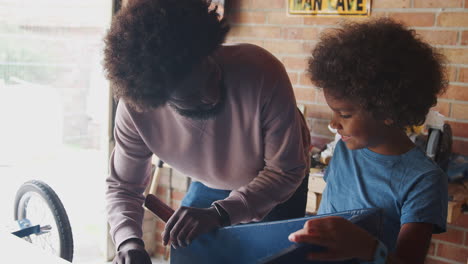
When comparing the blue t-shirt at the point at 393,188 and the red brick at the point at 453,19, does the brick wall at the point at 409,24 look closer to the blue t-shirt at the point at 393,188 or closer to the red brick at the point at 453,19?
the red brick at the point at 453,19

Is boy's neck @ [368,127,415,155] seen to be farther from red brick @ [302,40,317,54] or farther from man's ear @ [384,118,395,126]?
red brick @ [302,40,317,54]

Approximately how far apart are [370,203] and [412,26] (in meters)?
1.28

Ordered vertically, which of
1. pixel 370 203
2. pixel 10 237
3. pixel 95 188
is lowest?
pixel 95 188

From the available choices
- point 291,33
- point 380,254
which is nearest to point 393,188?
point 380,254

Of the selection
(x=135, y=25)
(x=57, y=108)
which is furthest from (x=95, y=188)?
(x=135, y=25)

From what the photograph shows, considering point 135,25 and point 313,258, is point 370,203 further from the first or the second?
point 135,25

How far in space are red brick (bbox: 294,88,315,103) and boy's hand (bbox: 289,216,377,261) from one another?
1.67 m

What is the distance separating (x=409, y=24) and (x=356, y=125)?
122 cm

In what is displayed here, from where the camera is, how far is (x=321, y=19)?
7.52 feet

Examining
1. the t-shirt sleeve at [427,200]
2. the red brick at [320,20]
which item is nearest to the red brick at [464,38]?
the red brick at [320,20]

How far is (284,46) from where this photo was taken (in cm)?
243

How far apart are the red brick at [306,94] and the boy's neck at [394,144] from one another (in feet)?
4.16

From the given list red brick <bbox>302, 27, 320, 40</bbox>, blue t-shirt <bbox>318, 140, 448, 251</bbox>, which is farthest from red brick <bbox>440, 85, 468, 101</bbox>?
blue t-shirt <bbox>318, 140, 448, 251</bbox>

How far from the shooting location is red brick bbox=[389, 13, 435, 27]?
6.71ft
